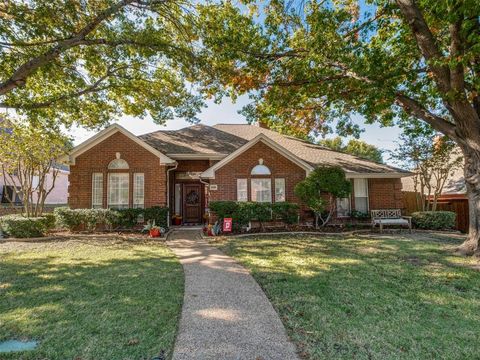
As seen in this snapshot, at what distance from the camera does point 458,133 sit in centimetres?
820

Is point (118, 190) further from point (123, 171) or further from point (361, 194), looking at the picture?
point (361, 194)

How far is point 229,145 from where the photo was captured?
1673 centimetres

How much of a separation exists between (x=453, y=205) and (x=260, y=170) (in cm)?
1243

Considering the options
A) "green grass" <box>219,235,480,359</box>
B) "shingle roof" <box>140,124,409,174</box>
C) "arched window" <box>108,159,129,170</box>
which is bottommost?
"green grass" <box>219,235,480,359</box>

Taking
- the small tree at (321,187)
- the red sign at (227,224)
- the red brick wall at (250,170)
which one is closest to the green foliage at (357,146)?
the red brick wall at (250,170)

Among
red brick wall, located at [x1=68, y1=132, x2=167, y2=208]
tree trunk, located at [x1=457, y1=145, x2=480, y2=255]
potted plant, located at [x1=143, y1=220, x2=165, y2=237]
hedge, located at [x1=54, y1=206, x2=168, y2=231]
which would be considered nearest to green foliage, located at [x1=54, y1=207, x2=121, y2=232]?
hedge, located at [x1=54, y1=206, x2=168, y2=231]

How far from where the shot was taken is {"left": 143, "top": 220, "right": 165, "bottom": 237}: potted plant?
1162cm

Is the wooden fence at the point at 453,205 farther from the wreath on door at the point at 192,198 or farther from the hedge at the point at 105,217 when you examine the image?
the hedge at the point at 105,217

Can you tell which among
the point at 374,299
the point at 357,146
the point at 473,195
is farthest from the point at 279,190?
the point at 357,146

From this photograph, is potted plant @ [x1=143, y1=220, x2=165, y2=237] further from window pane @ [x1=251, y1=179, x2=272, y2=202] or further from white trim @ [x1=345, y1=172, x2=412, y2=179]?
white trim @ [x1=345, y1=172, x2=412, y2=179]

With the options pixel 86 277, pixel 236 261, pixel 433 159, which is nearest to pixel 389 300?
pixel 236 261

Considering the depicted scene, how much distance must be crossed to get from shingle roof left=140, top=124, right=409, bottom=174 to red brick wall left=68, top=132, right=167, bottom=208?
59.3 inches

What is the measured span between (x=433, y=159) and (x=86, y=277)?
1892cm

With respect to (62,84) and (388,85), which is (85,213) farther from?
(388,85)
